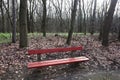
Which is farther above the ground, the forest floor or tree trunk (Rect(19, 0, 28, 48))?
tree trunk (Rect(19, 0, 28, 48))

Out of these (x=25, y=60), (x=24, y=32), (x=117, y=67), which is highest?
(x=24, y=32)

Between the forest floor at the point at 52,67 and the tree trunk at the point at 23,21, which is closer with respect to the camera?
the forest floor at the point at 52,67

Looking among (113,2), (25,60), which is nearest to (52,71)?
(25,60)

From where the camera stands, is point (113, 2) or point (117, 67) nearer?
point (117, 67)

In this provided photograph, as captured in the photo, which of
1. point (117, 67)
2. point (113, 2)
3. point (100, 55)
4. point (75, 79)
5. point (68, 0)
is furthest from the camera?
point (68, 0)

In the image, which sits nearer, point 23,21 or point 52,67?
point 52,67

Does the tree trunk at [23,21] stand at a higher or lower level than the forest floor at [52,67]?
higher

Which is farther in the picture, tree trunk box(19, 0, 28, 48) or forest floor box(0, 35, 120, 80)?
tree trunk box(19, 0, 28, 48)

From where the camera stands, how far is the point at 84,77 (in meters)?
6.15

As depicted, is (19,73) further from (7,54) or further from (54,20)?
(54,20)

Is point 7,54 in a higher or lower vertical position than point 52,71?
higher

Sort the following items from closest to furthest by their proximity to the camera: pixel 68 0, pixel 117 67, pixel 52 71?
pixel 52 71 < pixel 117 67 < pixel 68 0

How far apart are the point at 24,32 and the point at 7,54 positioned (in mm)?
1737

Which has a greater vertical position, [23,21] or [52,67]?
[23,21]
